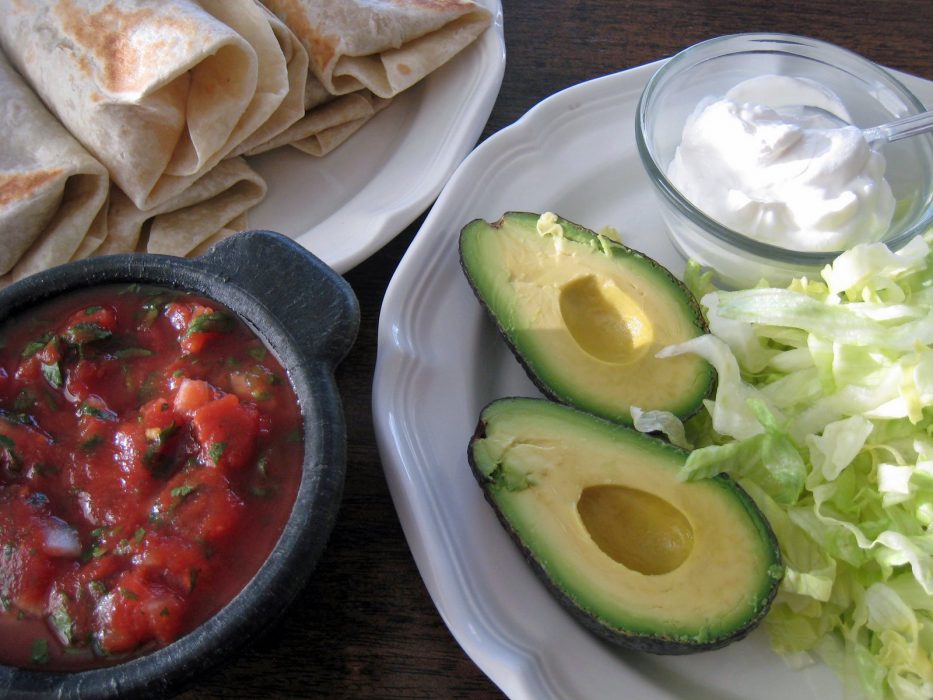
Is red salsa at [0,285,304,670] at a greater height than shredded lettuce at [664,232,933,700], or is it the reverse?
red salsa at [0,285,304,670]

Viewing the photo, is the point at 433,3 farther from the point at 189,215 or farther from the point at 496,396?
the point at 496,396

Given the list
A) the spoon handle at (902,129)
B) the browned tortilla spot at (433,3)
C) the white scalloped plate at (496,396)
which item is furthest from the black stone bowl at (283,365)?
the spoon handle at (902,129)

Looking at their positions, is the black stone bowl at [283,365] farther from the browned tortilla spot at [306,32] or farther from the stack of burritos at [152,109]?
the browned tortilla spot at [306,32]

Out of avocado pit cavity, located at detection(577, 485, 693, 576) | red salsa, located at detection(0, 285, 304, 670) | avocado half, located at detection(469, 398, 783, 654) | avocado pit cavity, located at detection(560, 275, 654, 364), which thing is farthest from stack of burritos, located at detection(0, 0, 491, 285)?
avocado pit cavity, located at detection(577, 485, 693, 576)

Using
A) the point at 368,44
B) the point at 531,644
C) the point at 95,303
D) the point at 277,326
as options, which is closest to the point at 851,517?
the point at 531,644

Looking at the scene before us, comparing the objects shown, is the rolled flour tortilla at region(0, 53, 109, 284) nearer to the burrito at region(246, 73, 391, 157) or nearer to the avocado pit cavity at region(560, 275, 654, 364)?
the burrito at region(246, 73, 391, 157)

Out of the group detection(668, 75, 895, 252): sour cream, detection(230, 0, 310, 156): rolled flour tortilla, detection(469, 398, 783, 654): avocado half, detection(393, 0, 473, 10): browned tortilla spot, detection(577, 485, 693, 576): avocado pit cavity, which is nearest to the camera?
detection(469, 398, 783, 654): avocado half
